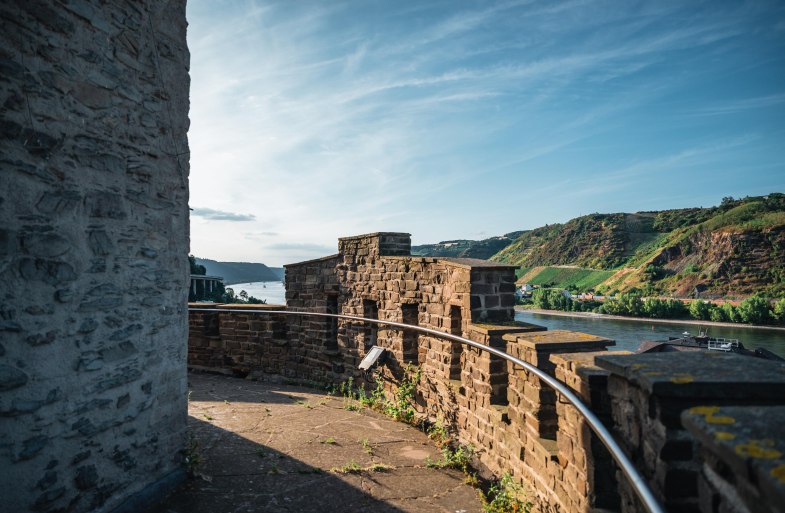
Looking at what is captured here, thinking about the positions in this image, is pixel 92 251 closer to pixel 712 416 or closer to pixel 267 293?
pixel 712 416

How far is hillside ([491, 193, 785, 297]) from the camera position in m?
78.0

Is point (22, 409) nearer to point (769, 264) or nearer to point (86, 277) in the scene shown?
point (86, 277)

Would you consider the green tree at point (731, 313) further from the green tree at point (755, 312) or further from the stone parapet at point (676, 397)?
the stone parapet at point (676, 397)

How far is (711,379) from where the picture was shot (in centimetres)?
163

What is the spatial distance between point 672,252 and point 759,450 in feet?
361

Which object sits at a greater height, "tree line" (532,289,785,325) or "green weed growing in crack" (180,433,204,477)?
"green weed growing in crack" (180,433,204,477)

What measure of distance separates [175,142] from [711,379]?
414 cm

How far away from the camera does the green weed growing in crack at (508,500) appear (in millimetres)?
3781

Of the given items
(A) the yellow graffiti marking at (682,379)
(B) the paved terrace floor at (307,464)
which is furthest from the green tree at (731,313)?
(A) the yellow graffiti marking at (682,379)

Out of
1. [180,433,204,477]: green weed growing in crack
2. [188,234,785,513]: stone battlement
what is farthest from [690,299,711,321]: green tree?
[180,433,204,477]: green weed growing in crack

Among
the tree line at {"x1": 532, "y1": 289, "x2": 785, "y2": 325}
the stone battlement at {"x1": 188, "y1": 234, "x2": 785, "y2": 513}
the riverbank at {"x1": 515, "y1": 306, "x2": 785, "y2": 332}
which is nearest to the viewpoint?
the stone battlement at {"x1": 188, "y1": 234, "x2": 785, "y2": 513}

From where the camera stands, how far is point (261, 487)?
3875 mm

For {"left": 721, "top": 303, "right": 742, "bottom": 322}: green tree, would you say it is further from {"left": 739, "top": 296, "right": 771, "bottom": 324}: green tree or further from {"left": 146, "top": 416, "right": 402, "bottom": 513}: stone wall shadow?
{"left": 146, "top": 416, "right": 402, "bottom": 513}: stone wall shadow

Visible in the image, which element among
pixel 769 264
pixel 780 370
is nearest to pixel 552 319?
pixel 769 264
